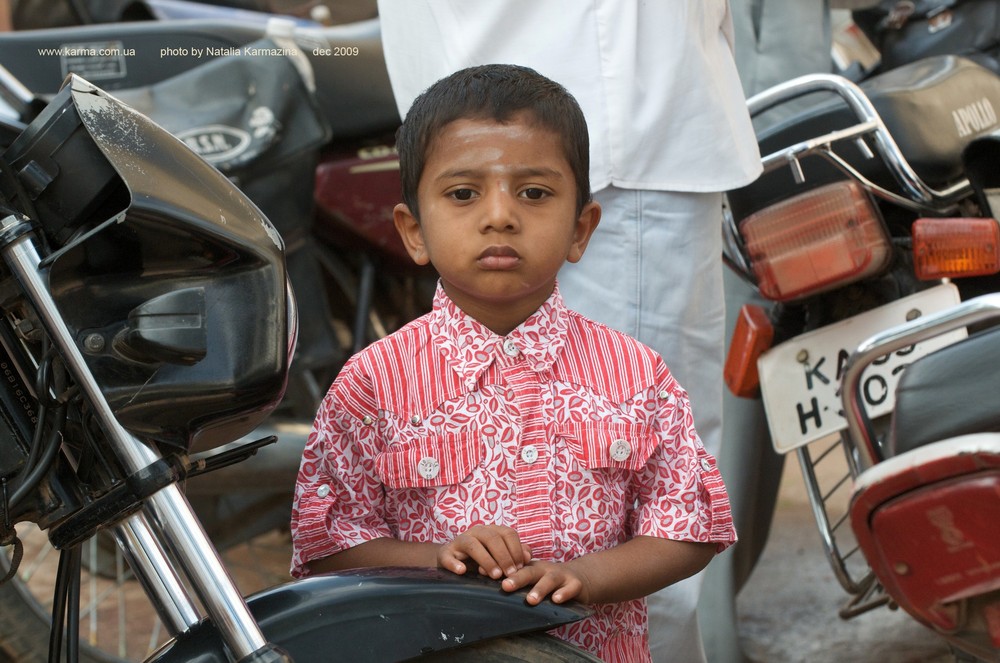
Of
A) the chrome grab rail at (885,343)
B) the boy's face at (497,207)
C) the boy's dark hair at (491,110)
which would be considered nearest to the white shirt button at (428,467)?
the boy's face at (497,207)

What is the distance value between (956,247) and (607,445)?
120 centimetres

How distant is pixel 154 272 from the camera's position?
1.25 m

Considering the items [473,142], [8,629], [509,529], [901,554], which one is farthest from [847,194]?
[8,629]

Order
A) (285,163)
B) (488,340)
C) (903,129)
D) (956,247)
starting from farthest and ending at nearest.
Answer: (285,163), (903,129), (956,247), (488,340)

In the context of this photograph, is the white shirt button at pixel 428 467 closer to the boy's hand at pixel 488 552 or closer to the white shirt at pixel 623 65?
the boy's hand at pixel 488 552

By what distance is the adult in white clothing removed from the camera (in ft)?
6.75

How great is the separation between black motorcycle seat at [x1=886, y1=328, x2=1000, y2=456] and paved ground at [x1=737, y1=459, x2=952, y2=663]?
1351 millimetres

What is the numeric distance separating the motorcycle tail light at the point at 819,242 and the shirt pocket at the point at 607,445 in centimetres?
104

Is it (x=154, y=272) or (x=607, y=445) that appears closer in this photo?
(x=154, y=272)

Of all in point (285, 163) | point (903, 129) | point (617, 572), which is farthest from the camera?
point (285, 163)

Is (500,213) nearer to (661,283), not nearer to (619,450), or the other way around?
(619,450)

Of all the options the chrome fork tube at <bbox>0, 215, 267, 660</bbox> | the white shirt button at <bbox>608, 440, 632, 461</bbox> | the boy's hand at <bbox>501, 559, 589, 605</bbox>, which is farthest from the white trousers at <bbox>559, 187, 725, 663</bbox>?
the chrome fork tube at <bbox>0, 215, 267, 660</bbox>

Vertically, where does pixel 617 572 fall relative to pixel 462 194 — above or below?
below

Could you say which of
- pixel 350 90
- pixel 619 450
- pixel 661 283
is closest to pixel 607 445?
pixel 619 450
